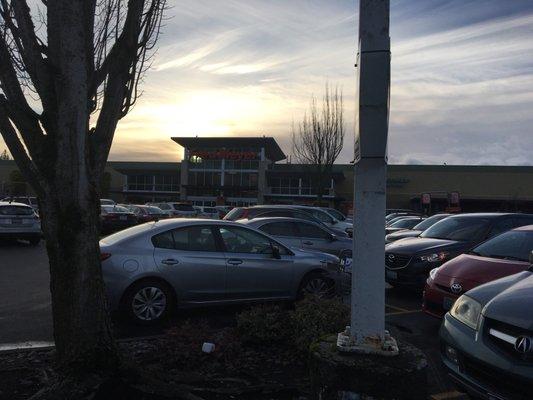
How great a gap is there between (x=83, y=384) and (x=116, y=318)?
328cm

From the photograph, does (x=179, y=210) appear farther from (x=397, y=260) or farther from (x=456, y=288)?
(x=456, y=288)

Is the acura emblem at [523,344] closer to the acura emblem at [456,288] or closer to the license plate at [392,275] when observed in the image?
the acura emblem at [456,288]

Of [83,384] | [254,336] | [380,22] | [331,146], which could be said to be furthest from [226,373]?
[331,146]

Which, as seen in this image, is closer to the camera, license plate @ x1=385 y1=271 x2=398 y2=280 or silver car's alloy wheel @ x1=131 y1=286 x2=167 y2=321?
silver car's alloy wheel @ x1=131 y1=286 x2=167 y2=321

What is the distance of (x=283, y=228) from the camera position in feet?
38.3

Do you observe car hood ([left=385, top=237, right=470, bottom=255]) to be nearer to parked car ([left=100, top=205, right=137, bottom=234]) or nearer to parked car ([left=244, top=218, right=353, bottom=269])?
parked car ([left=244, top=218, right=353, bottom=269])

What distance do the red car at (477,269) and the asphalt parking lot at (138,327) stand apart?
55 centimetres

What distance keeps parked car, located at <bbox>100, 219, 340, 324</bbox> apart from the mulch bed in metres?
1.25

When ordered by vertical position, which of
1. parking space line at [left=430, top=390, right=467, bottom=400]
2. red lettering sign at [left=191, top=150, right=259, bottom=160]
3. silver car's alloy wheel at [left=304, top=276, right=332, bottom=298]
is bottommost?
parking space line at [left=430, top=390, right=467, bottom=400]

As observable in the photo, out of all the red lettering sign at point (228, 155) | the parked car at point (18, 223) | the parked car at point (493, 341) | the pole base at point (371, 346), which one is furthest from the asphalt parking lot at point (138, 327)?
the red lettering sign at point (228, 155)

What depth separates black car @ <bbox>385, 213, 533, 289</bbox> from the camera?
9305mm

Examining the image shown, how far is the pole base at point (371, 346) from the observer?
10.8 ft

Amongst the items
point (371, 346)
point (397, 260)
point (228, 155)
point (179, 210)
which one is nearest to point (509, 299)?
point (371, 346)

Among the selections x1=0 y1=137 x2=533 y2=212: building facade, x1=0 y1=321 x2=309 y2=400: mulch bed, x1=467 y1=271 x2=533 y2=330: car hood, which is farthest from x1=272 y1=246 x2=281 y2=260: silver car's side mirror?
x1=0 y1=137 x2=533 y2=212: building facade
